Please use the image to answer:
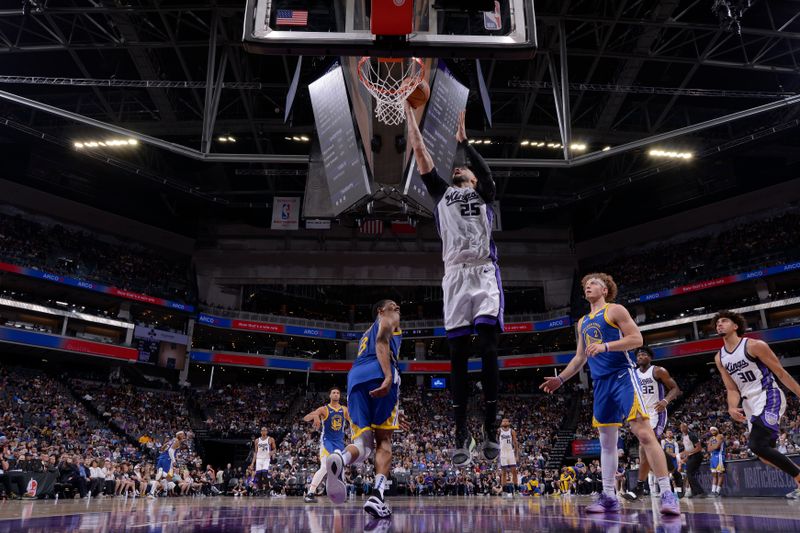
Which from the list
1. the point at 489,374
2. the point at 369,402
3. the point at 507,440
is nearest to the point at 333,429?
the point at 369,402

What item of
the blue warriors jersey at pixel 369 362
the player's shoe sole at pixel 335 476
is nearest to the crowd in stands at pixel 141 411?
the blue warriors jersey at pixel 369 362

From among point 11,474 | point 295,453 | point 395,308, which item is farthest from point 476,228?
point 295,453

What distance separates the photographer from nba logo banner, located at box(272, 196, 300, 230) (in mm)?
25625

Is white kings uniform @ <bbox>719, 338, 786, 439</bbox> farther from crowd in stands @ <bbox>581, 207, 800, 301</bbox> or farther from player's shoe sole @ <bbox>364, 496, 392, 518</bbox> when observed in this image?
crowd in stands @ <bbox>581, 207, 800, 301</bbox>

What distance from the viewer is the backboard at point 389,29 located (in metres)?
5.31

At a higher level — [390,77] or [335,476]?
[390,77]

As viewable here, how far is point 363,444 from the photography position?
184 inches

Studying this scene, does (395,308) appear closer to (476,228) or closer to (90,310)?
(476,228)

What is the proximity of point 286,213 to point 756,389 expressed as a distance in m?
22.7

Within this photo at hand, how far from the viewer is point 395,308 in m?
4.82

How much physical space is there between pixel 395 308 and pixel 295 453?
2035 cm

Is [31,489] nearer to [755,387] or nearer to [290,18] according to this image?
[290,18]

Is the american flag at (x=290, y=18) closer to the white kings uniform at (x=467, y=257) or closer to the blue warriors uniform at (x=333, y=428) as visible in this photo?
the white kings uniform at (x=467, y=257)

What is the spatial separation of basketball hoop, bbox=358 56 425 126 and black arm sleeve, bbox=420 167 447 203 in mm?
6427
